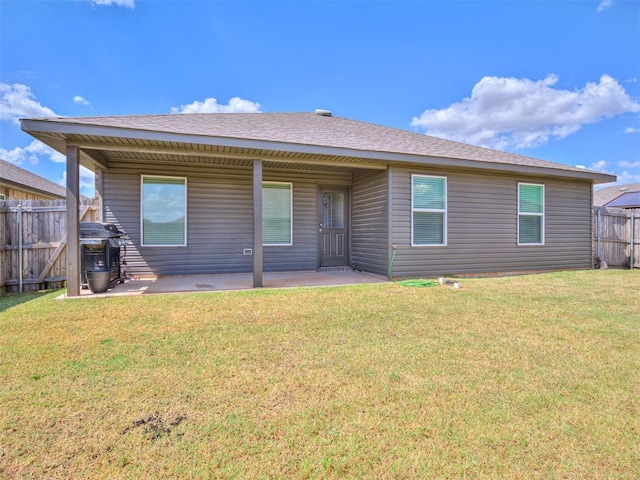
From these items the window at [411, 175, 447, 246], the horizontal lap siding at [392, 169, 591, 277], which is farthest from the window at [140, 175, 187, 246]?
the window at [411, 175, 447, 246]

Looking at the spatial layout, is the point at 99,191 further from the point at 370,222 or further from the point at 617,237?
the point at 617,237

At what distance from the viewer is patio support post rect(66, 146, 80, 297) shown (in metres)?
5.14

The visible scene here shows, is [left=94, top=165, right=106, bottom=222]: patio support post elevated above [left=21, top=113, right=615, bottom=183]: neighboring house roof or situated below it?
below

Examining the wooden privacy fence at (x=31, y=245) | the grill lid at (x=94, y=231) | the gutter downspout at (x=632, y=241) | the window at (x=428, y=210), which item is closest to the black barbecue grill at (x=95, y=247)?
the grill lid at (x=94, y=231)

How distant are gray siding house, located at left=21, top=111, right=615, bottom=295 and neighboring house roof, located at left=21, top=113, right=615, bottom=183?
0.13 feet

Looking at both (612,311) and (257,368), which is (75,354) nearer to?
(257,368)

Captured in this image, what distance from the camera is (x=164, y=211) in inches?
296

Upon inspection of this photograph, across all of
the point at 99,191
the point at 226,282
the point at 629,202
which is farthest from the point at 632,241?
the point at 99,191

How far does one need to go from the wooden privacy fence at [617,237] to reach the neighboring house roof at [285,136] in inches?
56.5

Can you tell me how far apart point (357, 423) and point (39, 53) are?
1792 cm

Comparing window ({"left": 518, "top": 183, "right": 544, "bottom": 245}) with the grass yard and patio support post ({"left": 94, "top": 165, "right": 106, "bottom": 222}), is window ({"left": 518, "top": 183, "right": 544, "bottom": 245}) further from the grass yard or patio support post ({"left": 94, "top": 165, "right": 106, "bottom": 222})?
patio support post ({"left": 94, "top": 165, "right": 106, "bottom": 222})

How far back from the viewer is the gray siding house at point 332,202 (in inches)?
258

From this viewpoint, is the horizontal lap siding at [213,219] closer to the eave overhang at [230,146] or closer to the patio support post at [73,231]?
the eave overhang at [230,146]

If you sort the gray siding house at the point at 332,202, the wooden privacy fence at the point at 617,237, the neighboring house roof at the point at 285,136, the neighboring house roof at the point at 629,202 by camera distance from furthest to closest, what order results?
the neighboring house roof at the point at 629,202 → the wooden privacy fence at the point at 617,237 → the gray siding house at the point at 332,202 → the neighboring house roof at the point at 285,136
